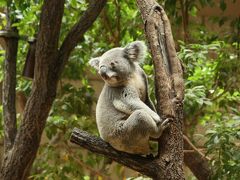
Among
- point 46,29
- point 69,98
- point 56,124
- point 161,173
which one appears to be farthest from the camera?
point 69,98

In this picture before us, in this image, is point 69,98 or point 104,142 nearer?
point 104,142

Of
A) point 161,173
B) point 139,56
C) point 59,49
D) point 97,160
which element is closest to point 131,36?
point 59,49

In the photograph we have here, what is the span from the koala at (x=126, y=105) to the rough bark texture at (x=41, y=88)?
3.43 ft

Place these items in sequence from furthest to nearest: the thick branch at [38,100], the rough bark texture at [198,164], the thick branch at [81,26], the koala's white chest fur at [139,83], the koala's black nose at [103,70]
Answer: the rough bark texture at [198,164] < the thick branch at [81,26] < the thick branch at [38,100] < the koala's white chest fur at [139,83] < the koala's black nose at [103,70]

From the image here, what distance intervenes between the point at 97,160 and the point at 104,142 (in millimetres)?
2244

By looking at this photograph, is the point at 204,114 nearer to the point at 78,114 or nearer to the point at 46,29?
the point at 78,114

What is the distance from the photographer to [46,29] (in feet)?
11.6

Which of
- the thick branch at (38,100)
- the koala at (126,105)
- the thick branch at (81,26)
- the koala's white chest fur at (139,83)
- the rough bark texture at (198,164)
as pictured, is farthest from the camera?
the rough bark texture at (198,164)

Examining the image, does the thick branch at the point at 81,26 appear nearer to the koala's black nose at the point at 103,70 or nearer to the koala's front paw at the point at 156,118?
the koala's black nose at the point at 103,70

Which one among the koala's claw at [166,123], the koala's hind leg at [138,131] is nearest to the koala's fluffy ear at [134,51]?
the koala's hind leg at [138,131]

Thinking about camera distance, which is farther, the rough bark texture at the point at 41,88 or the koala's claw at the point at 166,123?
the rough bark texture at the point at 41,88

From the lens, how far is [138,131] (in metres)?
2.32

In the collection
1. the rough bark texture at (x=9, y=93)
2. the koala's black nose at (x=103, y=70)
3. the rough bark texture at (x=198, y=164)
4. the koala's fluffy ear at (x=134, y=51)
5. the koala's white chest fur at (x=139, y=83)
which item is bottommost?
the rough bark texture at (x=198, y=164)

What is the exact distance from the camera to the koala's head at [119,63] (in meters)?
2.44
